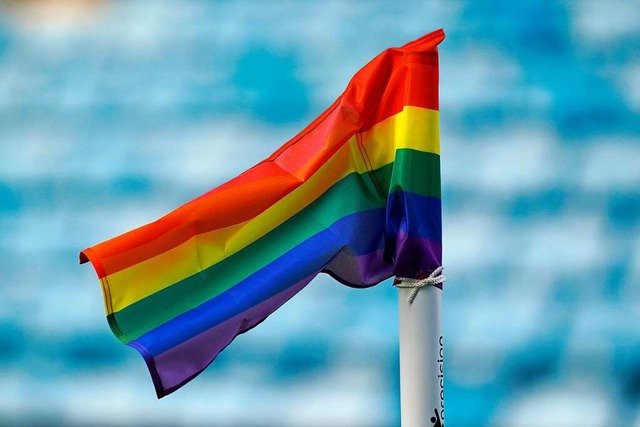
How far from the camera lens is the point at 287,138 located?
4.31 meters

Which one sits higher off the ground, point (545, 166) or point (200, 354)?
point (545, 166)

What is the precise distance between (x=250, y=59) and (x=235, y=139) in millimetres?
320

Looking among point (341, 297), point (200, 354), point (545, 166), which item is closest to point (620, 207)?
point (545, 166)

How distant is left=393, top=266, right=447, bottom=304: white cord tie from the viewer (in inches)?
98.4

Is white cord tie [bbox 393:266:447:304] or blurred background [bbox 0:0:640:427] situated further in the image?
blurred background [bbox 0:0:640:427]

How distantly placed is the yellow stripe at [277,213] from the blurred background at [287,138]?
1.48m

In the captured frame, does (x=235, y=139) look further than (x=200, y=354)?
Yes

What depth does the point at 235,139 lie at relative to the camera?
433cm

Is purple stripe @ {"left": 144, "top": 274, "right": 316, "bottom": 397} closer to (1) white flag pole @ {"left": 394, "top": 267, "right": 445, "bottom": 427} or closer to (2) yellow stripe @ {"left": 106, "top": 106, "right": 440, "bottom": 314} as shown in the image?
(2) yellow stripe @ {"left": 106, "top": 106, "right": 440, "bottom": 314}

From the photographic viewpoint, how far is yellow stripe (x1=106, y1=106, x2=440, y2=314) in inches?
99.2

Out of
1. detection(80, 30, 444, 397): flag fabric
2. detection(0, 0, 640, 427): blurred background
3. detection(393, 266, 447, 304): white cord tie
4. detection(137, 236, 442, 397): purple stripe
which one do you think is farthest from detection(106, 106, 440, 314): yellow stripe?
detection(0, 0, 640, 427): blurred background

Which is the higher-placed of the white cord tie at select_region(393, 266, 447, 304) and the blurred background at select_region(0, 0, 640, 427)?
the blurred background at select_region(0, 0, 640, 427)

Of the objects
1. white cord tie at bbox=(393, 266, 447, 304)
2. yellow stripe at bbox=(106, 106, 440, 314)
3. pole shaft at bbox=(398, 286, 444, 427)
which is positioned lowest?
pole shaft at bbox=(398, 286, 444, 427)

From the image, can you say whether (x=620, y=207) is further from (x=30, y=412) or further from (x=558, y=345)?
(x=30, y=412)
